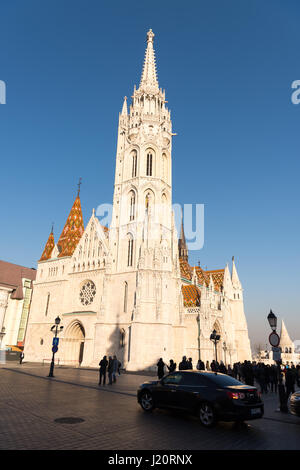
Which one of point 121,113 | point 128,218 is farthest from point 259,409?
point 121,113

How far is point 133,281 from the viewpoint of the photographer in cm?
3531

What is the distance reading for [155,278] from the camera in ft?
112

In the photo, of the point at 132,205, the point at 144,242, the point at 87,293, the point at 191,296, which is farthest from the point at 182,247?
the point at 144,242

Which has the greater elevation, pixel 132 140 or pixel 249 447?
pixel 132 140

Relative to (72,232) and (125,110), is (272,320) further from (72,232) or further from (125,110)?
(125,110)

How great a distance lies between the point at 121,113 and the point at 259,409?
46.1 meters

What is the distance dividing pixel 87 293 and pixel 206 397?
106 ft

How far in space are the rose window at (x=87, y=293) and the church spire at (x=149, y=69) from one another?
30.4 m

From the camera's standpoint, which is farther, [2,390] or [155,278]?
[155,278]

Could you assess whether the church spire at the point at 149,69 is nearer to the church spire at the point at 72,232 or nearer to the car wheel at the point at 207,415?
the church spire at the point at 72,232

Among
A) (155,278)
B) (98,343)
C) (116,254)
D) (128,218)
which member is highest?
(128,218)
